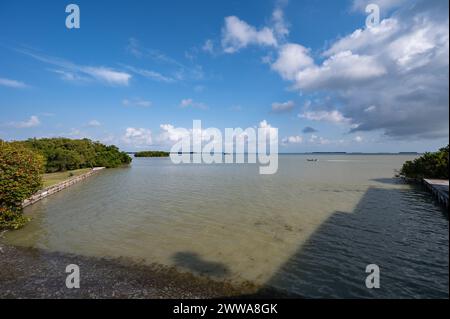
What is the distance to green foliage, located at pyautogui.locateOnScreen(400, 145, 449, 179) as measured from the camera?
2870 cm

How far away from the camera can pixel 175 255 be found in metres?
9.92

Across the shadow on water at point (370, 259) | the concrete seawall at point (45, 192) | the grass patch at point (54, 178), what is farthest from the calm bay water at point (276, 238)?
the grass patch at point (54, 178)

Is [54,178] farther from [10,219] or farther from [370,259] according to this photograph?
[370,259]

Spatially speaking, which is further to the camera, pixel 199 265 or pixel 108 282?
pixel 199 265

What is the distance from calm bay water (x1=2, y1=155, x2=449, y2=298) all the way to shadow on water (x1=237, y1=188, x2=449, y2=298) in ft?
0.10

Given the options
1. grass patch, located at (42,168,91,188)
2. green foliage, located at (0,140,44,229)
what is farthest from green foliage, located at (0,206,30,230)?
grass patch, located at (42,168,91,188)

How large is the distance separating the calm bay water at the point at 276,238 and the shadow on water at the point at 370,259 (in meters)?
0.03

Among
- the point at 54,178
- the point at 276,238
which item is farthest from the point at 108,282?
the point at 54,178

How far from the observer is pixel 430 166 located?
96.4ft

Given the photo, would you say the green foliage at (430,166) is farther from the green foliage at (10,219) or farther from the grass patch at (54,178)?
the grass patch at (54,178)

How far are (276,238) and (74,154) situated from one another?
51.3 metres
